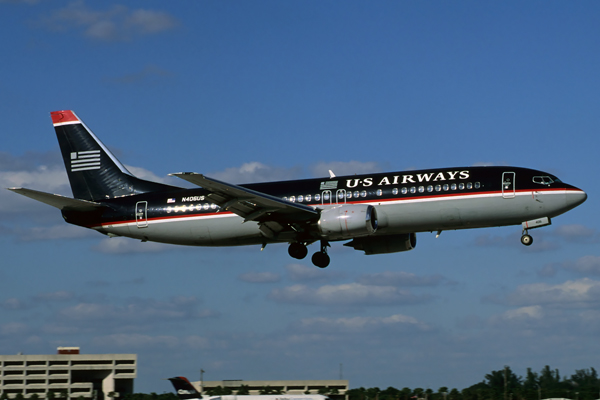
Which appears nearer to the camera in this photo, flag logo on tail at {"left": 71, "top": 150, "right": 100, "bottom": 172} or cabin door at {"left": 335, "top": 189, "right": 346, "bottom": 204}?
cabin door at {"left": 335, "top": 189, "right": 346, "bottom": 204}

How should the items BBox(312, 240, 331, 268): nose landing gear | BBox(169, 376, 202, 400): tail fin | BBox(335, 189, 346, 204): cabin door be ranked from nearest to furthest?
1. BBox(335, 189, 346, 204): cabin door
2. BBox(312, 240, 331, 268): nose landing gear
3. BBox(169, 376, 202, 400): tail fin

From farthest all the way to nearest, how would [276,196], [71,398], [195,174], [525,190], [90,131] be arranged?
[71,398] → [90,131] → [276,196] → [525,190] → [195,174]

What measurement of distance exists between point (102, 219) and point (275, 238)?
11.6 metres

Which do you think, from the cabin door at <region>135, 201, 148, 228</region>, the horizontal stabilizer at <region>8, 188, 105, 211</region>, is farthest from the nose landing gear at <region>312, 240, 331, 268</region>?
the horizontal stabilizer at <region>8, 188, 105, 211</region>

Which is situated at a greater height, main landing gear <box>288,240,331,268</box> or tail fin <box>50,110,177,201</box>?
tail fin <box>50,110,177,201</box>

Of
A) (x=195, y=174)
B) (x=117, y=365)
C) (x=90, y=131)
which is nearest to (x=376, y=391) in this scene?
(x=117, y=365)

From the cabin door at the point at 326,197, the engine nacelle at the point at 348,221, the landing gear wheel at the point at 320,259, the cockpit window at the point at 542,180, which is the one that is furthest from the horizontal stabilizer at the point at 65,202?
the cockpit window at the point at 542,180

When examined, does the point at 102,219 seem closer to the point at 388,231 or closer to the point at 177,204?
the point at 177,204

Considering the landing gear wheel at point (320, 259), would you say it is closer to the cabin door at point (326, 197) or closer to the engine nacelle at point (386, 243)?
the engine nacelle at point (386, 243)

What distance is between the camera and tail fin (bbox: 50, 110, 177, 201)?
5031cm

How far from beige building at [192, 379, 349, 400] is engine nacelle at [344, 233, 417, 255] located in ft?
281

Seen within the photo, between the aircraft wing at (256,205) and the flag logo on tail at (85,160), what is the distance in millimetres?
14423

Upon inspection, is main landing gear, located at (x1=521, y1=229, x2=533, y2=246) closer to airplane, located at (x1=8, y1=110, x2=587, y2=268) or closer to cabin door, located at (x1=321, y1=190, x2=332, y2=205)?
airplane, located at (x1=8, y1=110, x2=587, y2=268)

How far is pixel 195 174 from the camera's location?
35438mm
